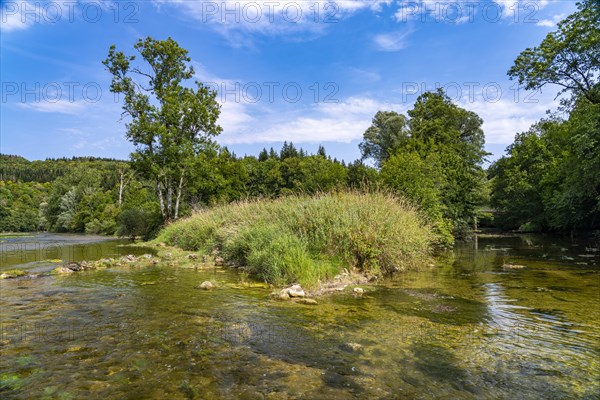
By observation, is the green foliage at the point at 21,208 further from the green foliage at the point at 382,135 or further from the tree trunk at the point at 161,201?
the green foliage at the point at 382,135

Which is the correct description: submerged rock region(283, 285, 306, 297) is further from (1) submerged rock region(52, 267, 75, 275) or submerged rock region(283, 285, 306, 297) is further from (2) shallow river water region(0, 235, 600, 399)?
(1) submerged rock region(52, 267, 75, 275)

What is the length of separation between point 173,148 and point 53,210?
4559cm

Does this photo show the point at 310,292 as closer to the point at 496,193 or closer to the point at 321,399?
the point at 321,399

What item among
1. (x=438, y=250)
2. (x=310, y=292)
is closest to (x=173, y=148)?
(x=438, y=250)

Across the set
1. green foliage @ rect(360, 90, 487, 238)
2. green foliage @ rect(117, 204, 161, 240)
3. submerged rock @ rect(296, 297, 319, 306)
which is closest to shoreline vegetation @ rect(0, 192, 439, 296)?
submerged rock @ rect(296, 297, 319, 306)

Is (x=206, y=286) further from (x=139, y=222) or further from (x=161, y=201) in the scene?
(x=139, y=222)

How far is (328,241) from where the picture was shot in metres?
11.3

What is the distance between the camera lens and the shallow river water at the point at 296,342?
410cm

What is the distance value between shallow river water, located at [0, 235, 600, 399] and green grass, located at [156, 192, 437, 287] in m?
1.11

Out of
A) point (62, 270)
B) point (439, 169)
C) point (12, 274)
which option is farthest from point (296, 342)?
point (439, 169)

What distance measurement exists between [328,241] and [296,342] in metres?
5.79

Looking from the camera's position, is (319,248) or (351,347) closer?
(351,347)

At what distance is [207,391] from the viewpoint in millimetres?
3994

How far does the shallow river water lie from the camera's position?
4.10 meters
